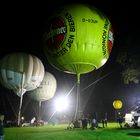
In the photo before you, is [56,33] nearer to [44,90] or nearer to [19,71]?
[19,71]

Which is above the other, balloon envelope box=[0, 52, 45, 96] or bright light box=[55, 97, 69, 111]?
balloon envelope box=[0, 52, 45, 96]

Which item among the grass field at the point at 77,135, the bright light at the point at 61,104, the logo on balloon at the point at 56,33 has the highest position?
the logo on balloon at the point at 56,33

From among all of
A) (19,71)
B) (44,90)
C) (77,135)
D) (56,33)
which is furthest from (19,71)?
(56,33)

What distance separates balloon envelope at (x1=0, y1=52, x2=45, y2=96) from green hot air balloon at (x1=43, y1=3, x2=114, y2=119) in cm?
1666

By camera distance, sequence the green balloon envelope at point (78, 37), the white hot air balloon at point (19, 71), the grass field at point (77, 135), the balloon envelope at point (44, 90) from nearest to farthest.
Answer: the green balloon envelope at point (78, 37), the grass field at point (77, 135), the white hot air balloon at point (19, 71), the balloon envelope at point (44, 90)

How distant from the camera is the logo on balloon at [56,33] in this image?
47.7 feet

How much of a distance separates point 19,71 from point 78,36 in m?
17.8

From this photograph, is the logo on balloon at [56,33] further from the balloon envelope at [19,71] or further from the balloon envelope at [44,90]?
the balloon envelope at [44,90]

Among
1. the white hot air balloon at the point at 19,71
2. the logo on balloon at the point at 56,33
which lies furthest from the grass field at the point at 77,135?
the white hot air balloon at the point at 19,71

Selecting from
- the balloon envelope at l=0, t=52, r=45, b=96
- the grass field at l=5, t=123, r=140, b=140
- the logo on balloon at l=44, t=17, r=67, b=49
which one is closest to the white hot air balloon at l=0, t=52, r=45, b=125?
the balloon envelope at l=0, t=52, r=45, b=96

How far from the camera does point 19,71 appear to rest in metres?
31.5

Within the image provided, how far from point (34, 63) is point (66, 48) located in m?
18.6

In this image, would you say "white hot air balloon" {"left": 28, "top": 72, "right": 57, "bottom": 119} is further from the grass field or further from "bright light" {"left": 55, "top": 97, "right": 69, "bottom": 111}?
the grass field

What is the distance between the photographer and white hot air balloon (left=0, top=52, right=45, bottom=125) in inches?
1239
